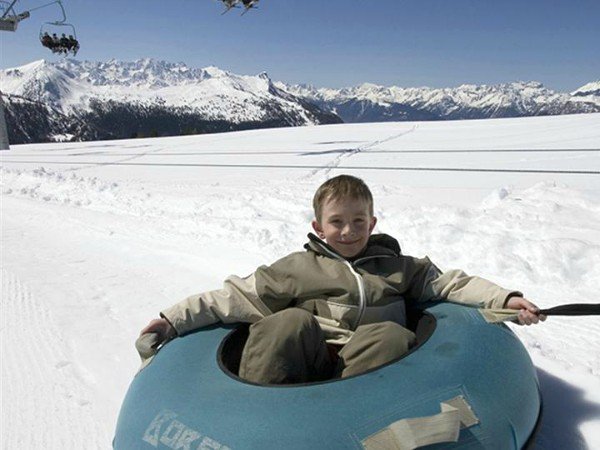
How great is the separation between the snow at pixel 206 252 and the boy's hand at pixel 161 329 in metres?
0.60

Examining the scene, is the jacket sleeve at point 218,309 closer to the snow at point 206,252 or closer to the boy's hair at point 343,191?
the boy's hair at point 343,191

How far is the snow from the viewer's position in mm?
2625

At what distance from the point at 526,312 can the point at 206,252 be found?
350cm

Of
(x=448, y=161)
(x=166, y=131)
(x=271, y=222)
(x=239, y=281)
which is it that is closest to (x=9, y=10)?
(x=448, y=161)

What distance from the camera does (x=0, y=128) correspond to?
19.5 meters

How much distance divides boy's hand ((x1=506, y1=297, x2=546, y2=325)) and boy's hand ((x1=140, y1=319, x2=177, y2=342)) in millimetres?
1410

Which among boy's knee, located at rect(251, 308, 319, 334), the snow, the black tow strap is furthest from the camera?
the snow

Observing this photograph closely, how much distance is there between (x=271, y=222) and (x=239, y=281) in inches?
130

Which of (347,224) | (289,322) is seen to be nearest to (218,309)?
(289,322)

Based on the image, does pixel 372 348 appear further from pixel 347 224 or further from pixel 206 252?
pixel 206 252

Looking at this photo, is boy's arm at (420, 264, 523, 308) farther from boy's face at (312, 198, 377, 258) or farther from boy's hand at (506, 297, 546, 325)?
boy's face at (312, 198, 377, 258)

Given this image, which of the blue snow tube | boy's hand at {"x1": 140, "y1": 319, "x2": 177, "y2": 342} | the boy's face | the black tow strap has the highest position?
the boy's face

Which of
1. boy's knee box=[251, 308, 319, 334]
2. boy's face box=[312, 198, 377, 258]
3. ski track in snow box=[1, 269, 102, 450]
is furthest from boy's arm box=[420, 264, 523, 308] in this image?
ski track in snow box=[1, 269, 102, 450]

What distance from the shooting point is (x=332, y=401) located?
1.57m
